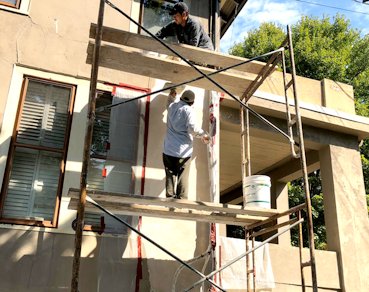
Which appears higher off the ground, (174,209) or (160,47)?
(160,47)

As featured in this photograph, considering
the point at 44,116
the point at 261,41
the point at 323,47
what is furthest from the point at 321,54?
the point at 44,116

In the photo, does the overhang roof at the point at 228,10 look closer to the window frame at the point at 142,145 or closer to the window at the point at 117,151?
the window frame at the point at 142,145

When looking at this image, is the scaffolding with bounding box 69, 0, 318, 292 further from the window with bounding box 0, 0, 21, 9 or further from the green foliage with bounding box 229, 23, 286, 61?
the green foliage with bounding box 229, 23, 286, 61

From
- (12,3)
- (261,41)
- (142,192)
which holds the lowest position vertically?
(142,192)

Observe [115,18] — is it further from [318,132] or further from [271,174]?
[271,174]

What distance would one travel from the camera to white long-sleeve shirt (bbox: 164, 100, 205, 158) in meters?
5.28

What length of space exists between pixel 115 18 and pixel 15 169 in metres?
2.89

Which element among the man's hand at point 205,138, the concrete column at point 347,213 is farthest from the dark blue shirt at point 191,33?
the concrete column at point 347,213

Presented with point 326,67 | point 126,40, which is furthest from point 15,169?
point 326,67

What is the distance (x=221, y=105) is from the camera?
714cm

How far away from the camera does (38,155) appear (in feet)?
18.5

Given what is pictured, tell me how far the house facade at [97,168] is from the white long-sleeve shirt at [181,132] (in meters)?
0.70

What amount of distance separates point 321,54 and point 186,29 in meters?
14.8

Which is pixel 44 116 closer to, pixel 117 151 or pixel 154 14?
pixel 117 151
